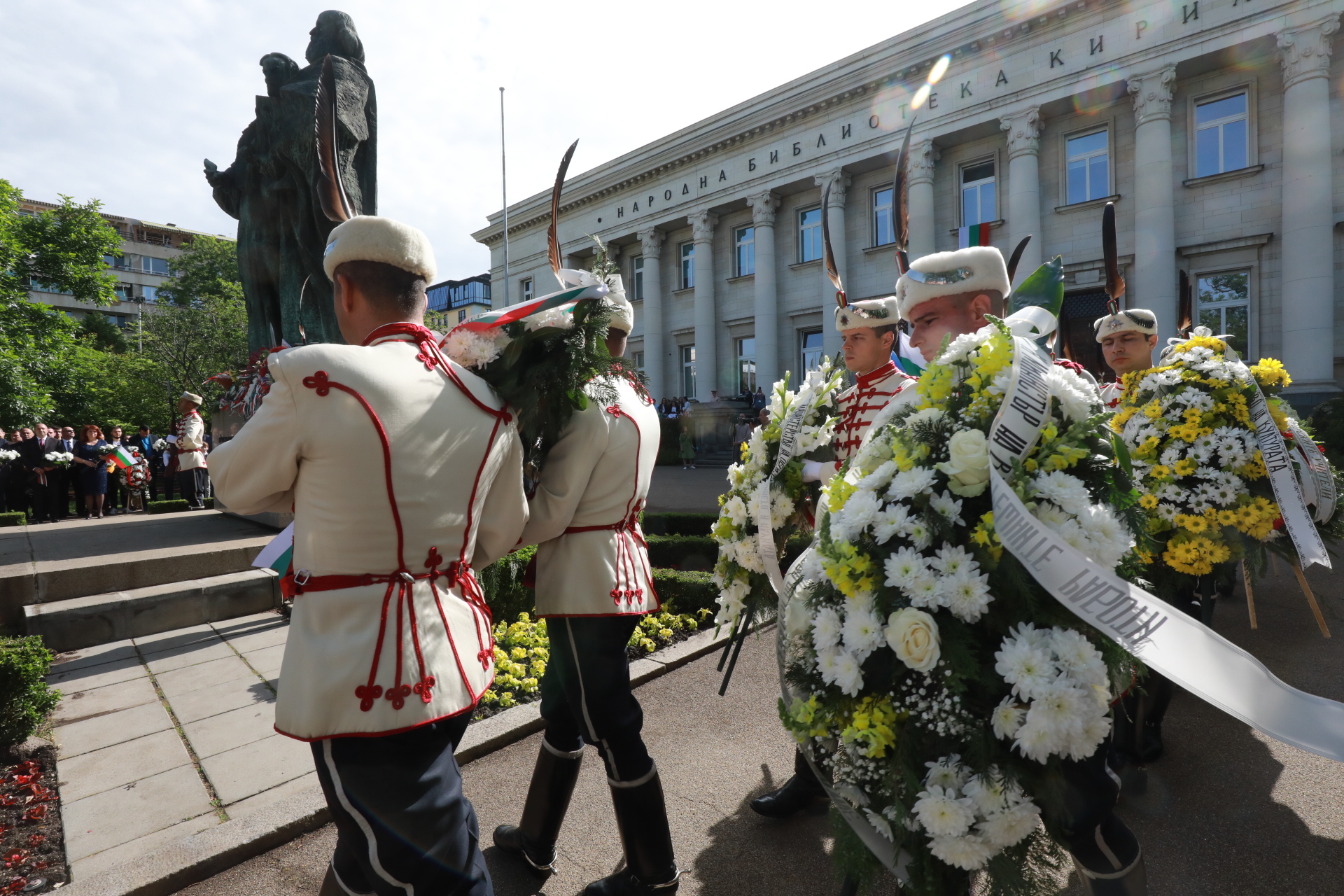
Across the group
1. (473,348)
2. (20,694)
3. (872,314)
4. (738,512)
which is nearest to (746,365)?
(872,314)

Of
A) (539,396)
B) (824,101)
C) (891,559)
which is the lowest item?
(891,559)

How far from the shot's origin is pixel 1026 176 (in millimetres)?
19500

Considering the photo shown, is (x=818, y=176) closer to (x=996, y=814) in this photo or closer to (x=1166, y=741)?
(x=1166, y=741)

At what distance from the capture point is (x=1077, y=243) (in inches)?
763

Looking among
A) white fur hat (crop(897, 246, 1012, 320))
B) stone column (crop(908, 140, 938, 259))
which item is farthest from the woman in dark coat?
stone column (crop(908, 140, 938, 259))

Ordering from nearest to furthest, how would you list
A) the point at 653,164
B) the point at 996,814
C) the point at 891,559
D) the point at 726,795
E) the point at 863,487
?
the point at 996,814, the point at 891,559, the point at 863,487, the point at 726,795, the point at 653,164

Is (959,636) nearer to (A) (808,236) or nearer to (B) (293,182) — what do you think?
(B) (293,182)

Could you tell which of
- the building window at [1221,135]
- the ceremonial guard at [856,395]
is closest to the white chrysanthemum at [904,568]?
the ceremonial guard at [856,395]

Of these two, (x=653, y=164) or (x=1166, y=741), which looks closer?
(x=1166, y=741)

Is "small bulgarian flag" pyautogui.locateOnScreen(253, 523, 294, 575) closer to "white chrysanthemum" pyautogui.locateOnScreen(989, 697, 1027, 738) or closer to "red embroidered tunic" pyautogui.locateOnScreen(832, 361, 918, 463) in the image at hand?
"red embroidered tunic" pyautogui.locateOnScreen(832, 361, 918, 463)

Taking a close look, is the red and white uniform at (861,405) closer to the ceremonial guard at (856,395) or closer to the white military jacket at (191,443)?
the ceremonial guard at (856,395)

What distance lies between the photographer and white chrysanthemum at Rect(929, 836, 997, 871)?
165cm

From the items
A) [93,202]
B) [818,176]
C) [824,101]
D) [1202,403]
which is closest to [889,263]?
[818,176]

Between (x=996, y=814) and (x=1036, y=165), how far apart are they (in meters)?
21.9
